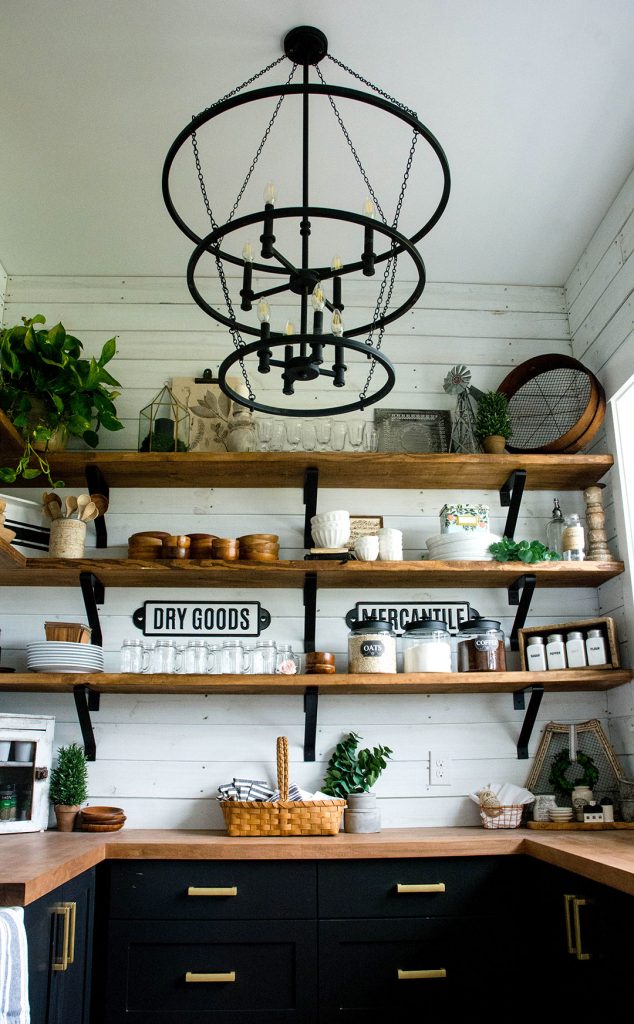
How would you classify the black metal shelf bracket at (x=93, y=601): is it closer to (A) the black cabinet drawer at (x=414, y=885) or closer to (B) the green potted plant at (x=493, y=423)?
(A) the black cabinet drawer at (x=414, y=885)

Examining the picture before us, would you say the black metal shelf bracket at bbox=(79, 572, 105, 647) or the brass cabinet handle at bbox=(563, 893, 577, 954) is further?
the black metal shelf bracket at bbox=(79, 572, 105, 647)

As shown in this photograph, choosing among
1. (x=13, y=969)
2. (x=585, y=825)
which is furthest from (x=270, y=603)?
(x=13, y=969)

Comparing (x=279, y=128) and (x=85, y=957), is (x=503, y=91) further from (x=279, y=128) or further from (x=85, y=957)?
(x=85, y=957)

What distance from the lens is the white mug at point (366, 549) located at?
3184 millimetres

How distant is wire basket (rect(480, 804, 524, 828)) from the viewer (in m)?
3.11

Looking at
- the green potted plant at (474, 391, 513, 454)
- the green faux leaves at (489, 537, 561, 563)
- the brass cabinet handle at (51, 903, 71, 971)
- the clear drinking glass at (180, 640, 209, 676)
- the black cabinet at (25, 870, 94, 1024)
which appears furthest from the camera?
the green potted plant at (474, 391, 513, 454)

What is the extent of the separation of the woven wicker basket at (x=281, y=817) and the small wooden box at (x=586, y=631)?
3.01ft

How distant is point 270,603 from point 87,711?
774mm

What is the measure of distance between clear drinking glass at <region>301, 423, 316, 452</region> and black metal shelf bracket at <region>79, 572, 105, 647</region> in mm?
921

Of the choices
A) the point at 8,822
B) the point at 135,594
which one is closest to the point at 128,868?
the point at 8,822

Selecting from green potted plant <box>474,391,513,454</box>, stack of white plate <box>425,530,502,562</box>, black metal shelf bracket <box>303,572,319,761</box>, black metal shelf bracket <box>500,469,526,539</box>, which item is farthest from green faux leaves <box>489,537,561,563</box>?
black metal shelf bracket <box>303,572,319,761</box>

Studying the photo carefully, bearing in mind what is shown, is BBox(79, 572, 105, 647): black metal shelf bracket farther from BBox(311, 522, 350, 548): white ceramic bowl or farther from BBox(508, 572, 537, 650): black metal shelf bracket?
BBox(508, 572, 537, 650): black metal shelf bracket

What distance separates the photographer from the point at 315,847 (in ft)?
8.82

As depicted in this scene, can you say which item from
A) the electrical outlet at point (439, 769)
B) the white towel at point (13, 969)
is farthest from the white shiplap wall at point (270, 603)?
the white towel at point (13, 969)
